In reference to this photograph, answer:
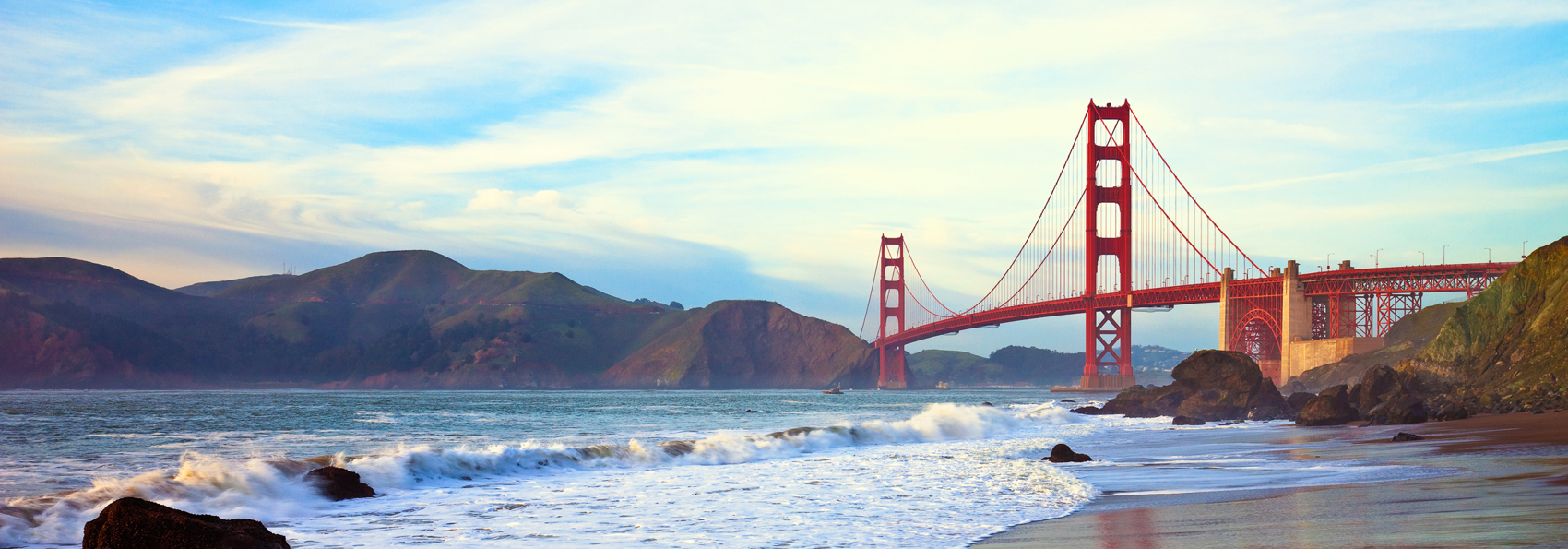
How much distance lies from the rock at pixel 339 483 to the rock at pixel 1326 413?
21.3 metres

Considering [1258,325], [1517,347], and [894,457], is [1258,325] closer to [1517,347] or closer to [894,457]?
[1517,347]

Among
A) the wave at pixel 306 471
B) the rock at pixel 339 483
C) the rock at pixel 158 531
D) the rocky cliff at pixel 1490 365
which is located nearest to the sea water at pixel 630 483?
the wave at pixel 306 471

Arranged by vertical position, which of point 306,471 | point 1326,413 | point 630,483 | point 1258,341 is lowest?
point 630,483

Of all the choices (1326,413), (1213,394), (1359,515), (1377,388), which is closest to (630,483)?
(1359,515)

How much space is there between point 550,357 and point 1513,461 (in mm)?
146933

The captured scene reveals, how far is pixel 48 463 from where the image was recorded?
1516 centimetres

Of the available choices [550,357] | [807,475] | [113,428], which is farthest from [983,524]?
[550,357]

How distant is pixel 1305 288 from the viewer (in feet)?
205

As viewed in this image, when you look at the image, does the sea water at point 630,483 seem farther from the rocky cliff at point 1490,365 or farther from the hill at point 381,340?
the hill at point 381,340

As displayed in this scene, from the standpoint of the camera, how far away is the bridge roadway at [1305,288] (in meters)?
58.0

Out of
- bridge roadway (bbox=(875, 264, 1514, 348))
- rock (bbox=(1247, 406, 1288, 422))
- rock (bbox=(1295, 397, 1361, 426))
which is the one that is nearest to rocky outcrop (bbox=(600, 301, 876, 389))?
bridge roadway (bbox=(875, 264, 1514, 348))

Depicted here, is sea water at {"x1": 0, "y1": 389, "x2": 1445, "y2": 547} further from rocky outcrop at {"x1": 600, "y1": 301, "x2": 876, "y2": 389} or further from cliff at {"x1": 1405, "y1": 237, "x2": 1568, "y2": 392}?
rocky outcrop at {"x1": 600, "y1": 301, "x2": 876, "y2": 389}

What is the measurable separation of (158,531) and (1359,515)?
731 cm

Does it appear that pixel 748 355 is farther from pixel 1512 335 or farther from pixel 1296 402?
pixel 1512 335
